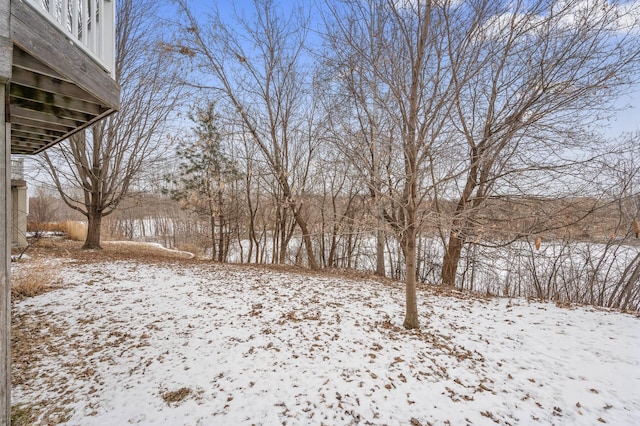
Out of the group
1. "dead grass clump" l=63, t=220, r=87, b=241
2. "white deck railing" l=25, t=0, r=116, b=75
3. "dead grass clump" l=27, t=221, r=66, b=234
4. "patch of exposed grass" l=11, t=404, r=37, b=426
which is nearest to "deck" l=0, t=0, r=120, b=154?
"white deck railing" l=25, t=0, r=116, b=75

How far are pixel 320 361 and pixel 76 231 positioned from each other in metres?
14.7

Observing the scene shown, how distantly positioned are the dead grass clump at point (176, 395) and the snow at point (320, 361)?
0.01 metres

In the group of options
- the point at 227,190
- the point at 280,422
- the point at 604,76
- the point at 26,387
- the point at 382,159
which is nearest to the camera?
the point at 280,422

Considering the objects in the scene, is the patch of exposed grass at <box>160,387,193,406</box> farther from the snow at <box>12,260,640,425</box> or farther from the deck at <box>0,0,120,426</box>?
the deck at <box>0,0,120,426</box>

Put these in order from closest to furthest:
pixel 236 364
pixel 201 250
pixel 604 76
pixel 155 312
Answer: pixel 236 364, pixel 155 312, pixel 604 76, pixel 201 250

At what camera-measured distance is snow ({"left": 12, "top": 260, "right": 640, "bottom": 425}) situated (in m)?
2.19

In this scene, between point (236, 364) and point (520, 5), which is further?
point (520, 5)

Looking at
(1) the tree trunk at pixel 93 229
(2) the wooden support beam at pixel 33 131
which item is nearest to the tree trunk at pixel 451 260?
(2) the wooden support beam at pixel 33 131

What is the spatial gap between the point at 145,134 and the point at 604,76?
11.4 m

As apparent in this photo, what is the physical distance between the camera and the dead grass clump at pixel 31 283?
441 cm

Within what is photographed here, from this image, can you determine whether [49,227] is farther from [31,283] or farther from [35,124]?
[35,124]

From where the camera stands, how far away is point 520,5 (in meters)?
4.54

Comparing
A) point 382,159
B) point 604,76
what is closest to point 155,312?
point 382,159

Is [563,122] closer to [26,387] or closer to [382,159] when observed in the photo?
[382,159]
